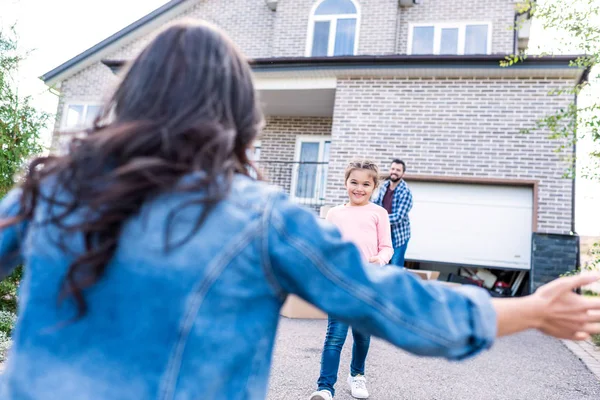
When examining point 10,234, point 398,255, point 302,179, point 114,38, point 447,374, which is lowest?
point 447,374

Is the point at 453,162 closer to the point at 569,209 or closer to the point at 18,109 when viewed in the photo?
the point at 569,209

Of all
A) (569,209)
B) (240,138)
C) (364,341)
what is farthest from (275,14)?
(240,138)

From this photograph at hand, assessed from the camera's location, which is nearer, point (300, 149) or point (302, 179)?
point (302, 179)

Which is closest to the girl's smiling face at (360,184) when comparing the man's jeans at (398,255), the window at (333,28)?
the man's jeans at (398,255)

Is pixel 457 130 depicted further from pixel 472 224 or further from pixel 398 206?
pixel 398 206

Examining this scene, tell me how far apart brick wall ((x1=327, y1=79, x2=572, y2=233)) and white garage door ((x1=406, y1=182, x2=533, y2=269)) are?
0.34 m

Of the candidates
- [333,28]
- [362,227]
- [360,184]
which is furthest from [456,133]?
[362,227]

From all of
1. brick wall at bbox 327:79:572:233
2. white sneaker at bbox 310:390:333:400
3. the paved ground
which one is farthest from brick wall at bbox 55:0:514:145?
white sneaker at bbox 310:390:333:400

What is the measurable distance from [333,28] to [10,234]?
12.0m

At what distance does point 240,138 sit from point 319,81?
9.61 metres

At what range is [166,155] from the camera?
2.89 feet

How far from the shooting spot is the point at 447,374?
4484mm

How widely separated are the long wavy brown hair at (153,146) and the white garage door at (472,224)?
9.10 meters

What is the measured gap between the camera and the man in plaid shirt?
6031 millimetres
